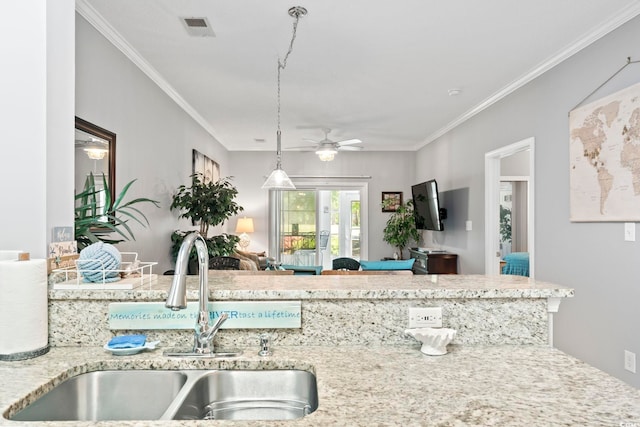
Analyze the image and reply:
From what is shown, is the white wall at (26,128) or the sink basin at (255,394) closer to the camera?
the sink basin at (255,394)

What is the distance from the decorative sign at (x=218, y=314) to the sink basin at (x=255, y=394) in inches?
5.7

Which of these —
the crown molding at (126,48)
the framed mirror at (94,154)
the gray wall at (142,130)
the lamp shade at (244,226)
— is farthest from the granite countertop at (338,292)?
the lamp shade at (244,226)

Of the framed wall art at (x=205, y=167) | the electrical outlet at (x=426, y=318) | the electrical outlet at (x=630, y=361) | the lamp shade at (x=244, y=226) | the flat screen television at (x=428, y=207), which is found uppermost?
the framed wall art at (x=205, y=167)

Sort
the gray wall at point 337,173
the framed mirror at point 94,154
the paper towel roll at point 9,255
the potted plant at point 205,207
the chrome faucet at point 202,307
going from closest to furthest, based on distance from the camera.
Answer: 1. the chrome faucet at point 202,307
2. the paper towel roll at point 9,255
3. the framed mirror at point 94,154
4. the potted plant at point 205,207
5. the gray wall at point 337,173

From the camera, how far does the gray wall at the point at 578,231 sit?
8.90 ft

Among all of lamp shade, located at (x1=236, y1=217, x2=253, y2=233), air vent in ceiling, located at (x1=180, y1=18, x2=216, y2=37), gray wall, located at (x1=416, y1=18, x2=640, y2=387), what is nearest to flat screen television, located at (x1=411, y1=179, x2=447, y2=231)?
gray wall, located at (x1=416, y1=18, x2=640, y2=387)

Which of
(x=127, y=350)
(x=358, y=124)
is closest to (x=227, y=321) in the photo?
(x=127, y=350)

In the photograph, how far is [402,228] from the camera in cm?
716

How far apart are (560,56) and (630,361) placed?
2.24 metres

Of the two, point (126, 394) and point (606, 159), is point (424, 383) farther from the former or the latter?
point (606, 159)

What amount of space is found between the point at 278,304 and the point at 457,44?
2.69 meters

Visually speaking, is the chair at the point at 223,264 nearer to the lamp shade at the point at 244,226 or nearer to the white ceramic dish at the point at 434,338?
the white ceramic dish at the point at 434,338

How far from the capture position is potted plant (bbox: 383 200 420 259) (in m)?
7.11

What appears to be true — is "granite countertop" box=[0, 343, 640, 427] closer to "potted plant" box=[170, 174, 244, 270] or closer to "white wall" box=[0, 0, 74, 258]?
"white wall" box=[0, 0, 74, 258]
